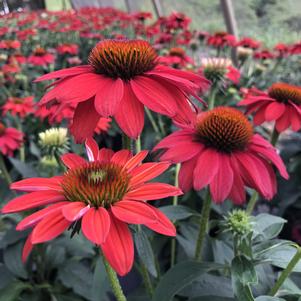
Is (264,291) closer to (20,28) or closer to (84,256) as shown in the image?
(84,256)

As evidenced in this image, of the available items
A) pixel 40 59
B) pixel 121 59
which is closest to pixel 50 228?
pixel 121 59

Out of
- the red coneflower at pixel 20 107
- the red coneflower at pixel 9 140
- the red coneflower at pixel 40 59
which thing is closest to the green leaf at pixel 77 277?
the red coneflower at pixel 9 140

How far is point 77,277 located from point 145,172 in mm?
562

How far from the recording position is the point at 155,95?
0.52 metres

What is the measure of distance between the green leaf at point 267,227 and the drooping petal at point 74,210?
12.4 inches

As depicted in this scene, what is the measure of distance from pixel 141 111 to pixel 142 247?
168mm

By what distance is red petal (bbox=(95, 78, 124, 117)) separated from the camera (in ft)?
1.56

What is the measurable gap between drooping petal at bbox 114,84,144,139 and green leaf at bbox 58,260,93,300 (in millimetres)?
555

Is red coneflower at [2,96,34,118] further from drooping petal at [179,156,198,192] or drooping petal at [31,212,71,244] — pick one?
drooping petal at [31,212,71,244]

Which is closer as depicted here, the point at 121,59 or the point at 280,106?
the point at 121,59

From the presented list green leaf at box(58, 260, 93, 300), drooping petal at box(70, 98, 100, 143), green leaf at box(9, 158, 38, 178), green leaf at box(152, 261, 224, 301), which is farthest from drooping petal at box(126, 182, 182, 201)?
green leaf at box(9, 158, 38, 178)

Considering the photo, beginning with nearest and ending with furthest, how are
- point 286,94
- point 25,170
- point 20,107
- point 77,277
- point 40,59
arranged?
point 286,94 < point 77,277 < point 25,170 < point 20,107 < point 40,59

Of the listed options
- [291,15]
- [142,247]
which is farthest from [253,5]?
[142,247]

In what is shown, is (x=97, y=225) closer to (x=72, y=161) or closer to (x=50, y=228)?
(x=50, y=228)
